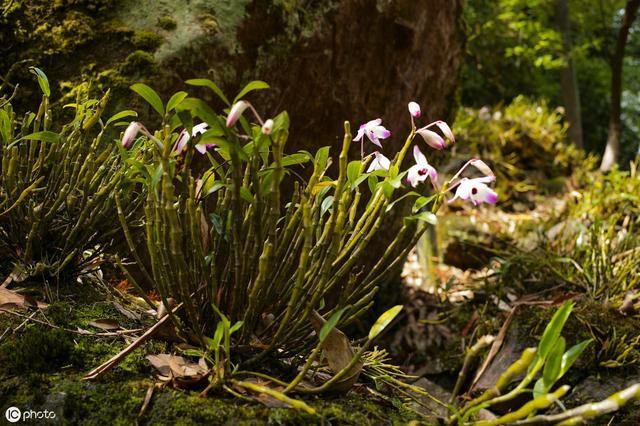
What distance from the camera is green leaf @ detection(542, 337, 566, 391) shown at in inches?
37.6

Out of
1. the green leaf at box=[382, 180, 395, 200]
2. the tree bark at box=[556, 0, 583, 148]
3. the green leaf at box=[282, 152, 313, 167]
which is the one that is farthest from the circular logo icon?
the tree bark at box=[556, 0, 583, 148]

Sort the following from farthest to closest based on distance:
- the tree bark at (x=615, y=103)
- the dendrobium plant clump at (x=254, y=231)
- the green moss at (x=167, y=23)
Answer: the tree bark at (x=615, y=103), the green moss at (x=167, y=23), the dendrobium plant clump at (x=254, y=231)

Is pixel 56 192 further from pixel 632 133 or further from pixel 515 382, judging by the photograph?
pixel 632 133

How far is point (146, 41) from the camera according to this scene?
7.26 ft

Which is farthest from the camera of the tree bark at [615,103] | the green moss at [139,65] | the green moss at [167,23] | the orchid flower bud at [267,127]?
the tree bark at [615,103]

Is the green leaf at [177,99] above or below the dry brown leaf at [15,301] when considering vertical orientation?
above

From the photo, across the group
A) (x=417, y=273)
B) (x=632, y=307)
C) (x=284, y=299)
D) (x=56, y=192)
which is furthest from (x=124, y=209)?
(x=417, y=273)

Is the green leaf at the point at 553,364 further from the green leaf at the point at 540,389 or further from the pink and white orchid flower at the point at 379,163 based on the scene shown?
the pink and white orchid flower at the point at 379,163

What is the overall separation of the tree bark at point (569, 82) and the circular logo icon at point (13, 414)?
849 centimetres

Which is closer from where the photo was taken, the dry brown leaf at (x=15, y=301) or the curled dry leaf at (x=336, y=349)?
the curled dry leaf at (x=336, y=349)

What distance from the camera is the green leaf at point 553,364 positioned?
95 cm

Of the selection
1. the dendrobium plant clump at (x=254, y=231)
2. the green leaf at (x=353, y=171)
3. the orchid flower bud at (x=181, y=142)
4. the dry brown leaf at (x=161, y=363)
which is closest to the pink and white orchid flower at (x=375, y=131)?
the dendrobium plant clump at (x=254, y=231)

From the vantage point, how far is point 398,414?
125cm

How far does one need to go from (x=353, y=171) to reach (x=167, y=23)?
1.46 m
